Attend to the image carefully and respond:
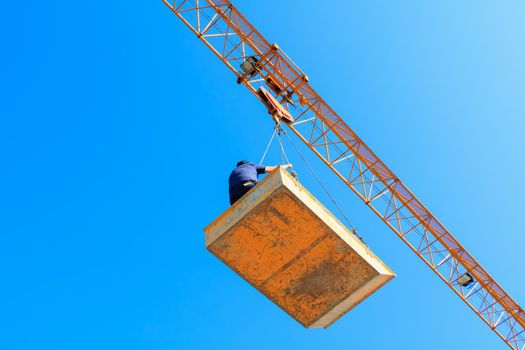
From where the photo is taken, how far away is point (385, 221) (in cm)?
2706

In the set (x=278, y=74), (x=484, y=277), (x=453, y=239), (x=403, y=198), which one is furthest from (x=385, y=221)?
(x=278, y=74)

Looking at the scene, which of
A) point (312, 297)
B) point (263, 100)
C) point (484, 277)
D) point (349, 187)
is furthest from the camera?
point (484, 277)

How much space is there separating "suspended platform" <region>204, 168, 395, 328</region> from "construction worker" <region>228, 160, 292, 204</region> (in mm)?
506

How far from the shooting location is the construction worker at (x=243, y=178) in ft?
38.0

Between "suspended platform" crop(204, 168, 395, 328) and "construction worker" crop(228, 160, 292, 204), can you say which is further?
"construction worker" crop(228, 160, 292, 204)

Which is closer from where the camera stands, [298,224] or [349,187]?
[298,224]

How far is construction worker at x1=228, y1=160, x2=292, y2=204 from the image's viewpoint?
1159cm

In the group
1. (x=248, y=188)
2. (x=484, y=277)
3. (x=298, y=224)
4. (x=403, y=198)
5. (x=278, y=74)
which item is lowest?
(x=298, y=224)

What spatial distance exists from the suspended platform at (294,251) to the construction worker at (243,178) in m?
0.51

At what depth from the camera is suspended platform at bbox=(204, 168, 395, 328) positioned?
428 inches

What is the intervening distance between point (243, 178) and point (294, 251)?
1.38 metres

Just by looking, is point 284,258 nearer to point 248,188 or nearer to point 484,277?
point 248,188

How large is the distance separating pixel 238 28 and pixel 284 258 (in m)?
13.6

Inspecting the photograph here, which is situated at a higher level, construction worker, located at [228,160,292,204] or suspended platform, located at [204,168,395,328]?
construction worker, located at [228,160,292,204]
